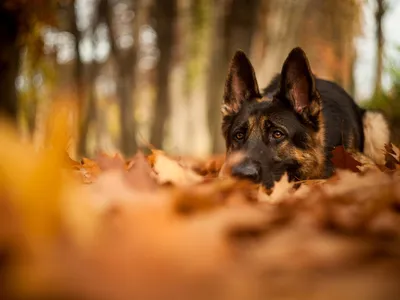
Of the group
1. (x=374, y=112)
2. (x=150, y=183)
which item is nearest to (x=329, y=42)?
(x=374, y=112)

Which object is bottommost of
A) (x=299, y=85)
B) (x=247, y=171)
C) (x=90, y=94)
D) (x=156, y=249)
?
(x=90, y=94)

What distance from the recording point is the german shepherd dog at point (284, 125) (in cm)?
432

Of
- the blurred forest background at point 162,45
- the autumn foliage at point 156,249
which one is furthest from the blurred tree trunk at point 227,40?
the autumn foliage at point 156,249

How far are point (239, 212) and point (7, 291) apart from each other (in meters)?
0.65

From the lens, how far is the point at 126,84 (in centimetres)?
2611

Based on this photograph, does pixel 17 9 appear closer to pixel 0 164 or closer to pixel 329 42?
pixel 0 164

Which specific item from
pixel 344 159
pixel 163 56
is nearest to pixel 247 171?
pixel 344 159

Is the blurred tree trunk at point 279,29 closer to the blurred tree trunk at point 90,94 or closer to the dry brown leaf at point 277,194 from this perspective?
the blurred tree trunk at point 90,94

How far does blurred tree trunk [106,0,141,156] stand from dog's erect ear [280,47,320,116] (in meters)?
19.2

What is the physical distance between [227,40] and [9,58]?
337 inches

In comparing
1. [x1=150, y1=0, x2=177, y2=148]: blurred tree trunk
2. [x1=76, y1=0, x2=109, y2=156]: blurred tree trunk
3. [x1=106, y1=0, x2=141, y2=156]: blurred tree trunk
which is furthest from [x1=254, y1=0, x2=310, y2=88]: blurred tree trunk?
[x1=76, y1=0, x2=109, y2=156]: blurred tree trunk

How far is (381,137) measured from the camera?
6.32 m

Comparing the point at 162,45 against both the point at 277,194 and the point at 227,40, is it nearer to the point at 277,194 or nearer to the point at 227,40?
the point at 227,40

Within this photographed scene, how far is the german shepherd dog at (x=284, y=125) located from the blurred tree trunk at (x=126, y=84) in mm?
18812
